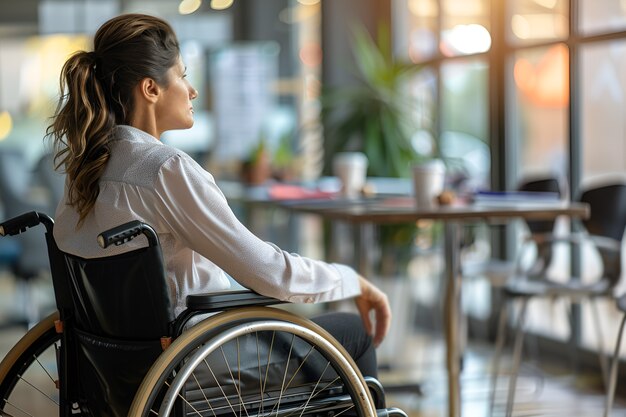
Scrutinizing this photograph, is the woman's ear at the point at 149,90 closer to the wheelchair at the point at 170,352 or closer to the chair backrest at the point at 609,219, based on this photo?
the wheelchair at the point at 170,352

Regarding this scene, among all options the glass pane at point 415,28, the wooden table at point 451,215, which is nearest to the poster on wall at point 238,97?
the glass pane at point 415,28

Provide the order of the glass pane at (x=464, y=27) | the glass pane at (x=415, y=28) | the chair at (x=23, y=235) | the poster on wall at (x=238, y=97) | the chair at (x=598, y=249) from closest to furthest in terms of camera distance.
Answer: the chair at (x=598, y=249), the chair at (x=23, y=235), the glass pane at (x=464, y=27), the glass pane at (x=415, y=28), the poster on wall at (x=238, y=97)

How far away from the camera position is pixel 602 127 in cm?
437

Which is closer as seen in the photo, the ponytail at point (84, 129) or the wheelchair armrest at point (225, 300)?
the wheelchair armrest at point (225, 300)

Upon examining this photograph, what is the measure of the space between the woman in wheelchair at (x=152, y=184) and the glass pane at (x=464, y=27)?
11.3 feet

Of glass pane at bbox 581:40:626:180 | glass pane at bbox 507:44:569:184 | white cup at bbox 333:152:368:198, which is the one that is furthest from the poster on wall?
glass pane at bbox 581:40:626:180

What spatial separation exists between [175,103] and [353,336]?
64 cm

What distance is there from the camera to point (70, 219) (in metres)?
2.09

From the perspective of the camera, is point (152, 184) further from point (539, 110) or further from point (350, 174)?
point (539, 110)

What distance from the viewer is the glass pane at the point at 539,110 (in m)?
4.69

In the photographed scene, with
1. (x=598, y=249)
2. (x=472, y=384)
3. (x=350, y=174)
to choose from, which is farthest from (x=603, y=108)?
(x=472, y=384)

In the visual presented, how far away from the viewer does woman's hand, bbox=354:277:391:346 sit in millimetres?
2254

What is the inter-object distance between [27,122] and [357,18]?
2810 millimetres

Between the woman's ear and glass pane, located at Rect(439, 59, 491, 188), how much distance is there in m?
3.27
